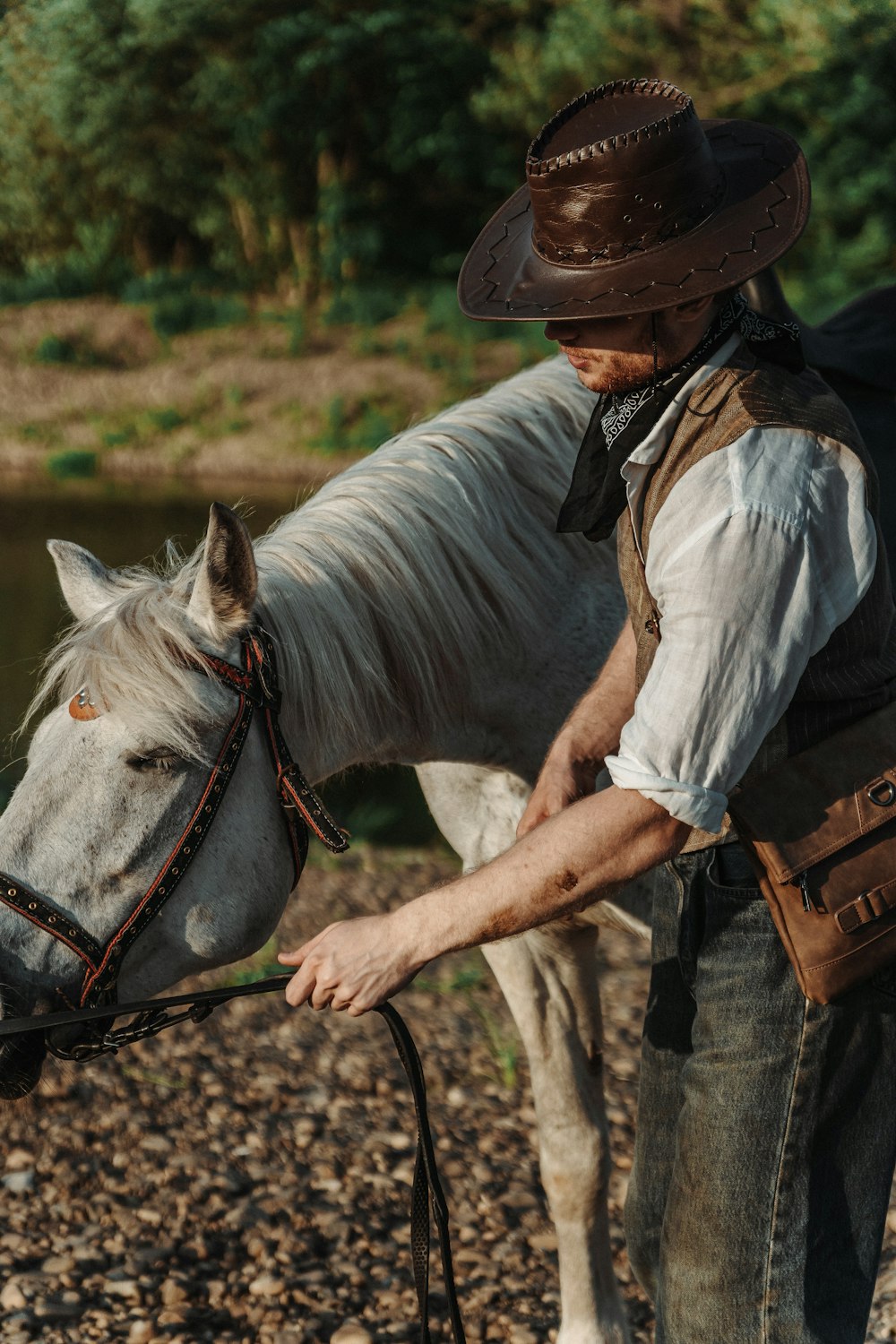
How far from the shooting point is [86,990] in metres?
1.87

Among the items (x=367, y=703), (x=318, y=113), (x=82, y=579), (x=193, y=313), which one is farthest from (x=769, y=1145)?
(x=318, y=113)

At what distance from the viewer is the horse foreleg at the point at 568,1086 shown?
276cm

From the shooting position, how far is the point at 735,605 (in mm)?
1377

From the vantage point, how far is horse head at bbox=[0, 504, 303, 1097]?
5.97ft

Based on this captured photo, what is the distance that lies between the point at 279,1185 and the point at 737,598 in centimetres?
270

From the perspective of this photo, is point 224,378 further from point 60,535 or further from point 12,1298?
point 12,1298

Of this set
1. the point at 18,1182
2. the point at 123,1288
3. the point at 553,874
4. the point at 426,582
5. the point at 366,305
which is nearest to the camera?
the point at 553,874

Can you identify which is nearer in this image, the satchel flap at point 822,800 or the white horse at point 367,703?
the satchel flap at point 822,800

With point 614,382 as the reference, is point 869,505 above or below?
below

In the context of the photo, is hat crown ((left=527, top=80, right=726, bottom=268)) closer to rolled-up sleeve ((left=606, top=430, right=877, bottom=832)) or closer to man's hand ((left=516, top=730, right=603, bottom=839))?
rolled-up sleeve ((left=606, top=430, right=877, bottom=832))

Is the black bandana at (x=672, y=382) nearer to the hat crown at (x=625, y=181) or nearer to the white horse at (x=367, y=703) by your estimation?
the hat crown at (x=625, y=181)

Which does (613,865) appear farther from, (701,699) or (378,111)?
(378,111)

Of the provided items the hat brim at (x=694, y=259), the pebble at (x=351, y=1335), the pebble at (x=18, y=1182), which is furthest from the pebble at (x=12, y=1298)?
the hat brim at (x=694, y=259)

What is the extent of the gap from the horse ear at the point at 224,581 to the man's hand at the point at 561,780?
1.81 ft
